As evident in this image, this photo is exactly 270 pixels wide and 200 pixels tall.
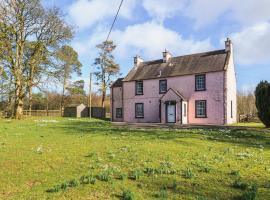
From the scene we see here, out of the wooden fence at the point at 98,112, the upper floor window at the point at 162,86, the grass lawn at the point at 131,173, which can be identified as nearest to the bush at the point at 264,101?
the upper floor window at the point at 162,86

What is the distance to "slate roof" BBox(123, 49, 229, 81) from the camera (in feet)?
116

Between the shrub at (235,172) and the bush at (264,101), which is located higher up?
the bush at (264,101)

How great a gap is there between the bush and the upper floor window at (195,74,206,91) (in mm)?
7824

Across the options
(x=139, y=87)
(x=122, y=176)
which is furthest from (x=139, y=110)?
(x=122, y=176)

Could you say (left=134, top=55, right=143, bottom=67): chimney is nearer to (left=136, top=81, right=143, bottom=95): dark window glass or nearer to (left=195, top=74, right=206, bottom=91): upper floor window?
(left=136, top=81, right=143, bottom=95): dark window glass

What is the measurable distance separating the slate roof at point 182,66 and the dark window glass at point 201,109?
3462mm

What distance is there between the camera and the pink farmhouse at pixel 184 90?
34.6m

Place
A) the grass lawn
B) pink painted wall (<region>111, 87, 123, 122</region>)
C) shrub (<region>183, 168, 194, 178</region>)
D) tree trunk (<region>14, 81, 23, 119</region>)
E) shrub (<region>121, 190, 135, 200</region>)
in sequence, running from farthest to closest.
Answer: pink painted wall (<region>111, 87, 123, 122</region>)
tree trunk (<region>14, 81, 23, 119</region>)
shrub (<region>183, 168, 194, 178</region>)
the grass lawn
shrub (<region>121, 190, 135, 200</region>)

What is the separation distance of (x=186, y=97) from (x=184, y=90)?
2.77ft

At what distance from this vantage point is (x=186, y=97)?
Result: 3666 cm

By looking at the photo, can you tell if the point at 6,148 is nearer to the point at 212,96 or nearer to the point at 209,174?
the point at 209,174

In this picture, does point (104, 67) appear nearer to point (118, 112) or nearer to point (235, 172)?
point (118, 112)

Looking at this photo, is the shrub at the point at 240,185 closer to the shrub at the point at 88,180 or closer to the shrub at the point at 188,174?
the shrub at the point at 188,174

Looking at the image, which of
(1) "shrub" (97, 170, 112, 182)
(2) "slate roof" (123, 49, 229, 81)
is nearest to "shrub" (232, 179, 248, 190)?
(1) "shrub" (97, 170, 112, 182)
